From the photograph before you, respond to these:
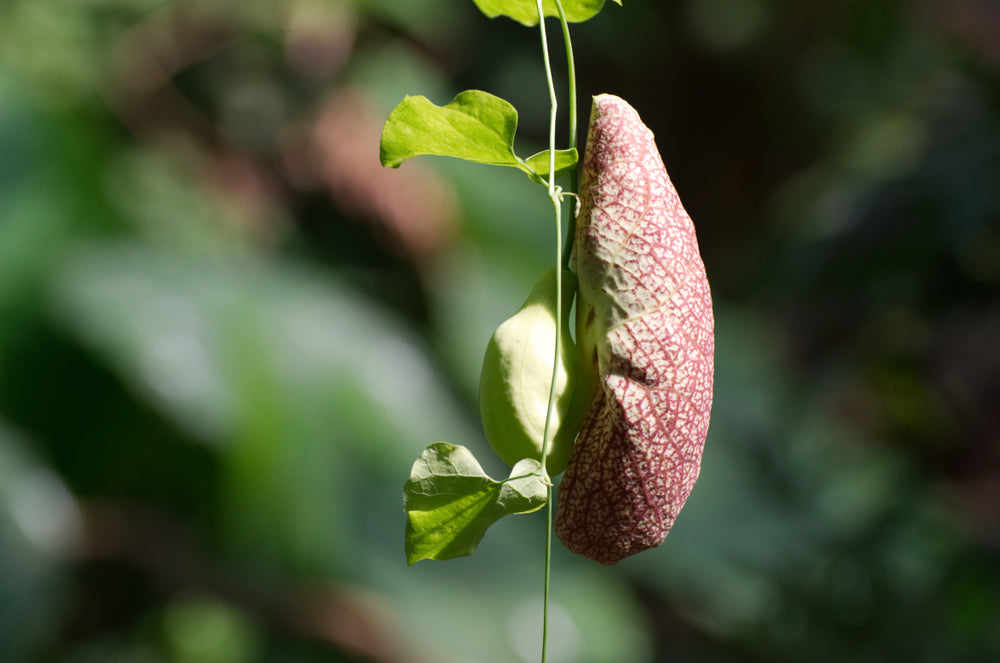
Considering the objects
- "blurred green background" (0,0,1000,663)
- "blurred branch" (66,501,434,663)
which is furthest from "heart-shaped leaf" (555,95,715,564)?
"blurred branch" (66,501,434,663)

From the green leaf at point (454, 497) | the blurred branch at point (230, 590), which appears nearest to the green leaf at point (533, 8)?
the green leaf at point (454, 497)

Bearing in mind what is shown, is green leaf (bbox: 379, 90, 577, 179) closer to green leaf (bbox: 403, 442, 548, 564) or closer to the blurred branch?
green leaf (bbox: 403, 442, 548, 564)

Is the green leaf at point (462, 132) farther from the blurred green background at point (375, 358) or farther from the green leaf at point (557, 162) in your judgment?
the blurred green background at point (375, 358)

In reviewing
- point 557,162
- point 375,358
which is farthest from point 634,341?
point 375,358

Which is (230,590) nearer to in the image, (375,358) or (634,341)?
(375,358)

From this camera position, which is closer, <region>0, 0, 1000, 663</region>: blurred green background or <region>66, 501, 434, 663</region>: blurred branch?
<region>0, 0, 1000, 663</region>: blurred green background

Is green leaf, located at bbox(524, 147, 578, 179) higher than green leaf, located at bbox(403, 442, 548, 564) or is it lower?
higher
